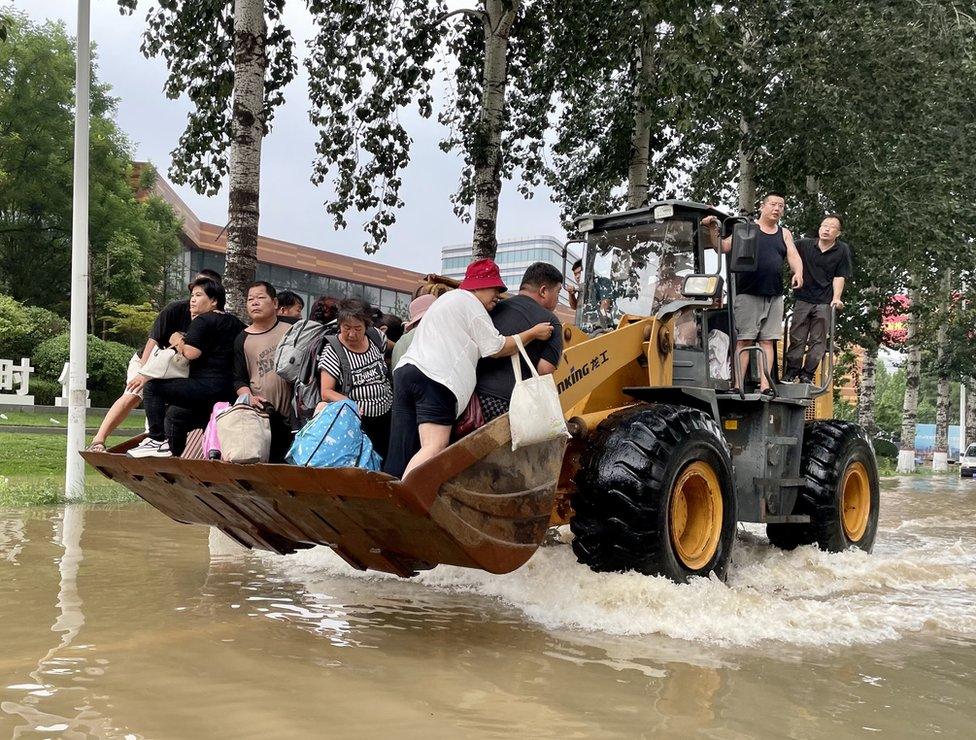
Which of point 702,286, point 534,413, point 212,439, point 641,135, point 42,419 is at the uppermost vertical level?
point 641,135

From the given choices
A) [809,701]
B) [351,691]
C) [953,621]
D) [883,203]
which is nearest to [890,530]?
[953,621]

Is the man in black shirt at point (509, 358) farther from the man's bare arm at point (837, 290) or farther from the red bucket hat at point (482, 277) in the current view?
the man's bare arm at point (837, 290)

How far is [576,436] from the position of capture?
21.7 feet

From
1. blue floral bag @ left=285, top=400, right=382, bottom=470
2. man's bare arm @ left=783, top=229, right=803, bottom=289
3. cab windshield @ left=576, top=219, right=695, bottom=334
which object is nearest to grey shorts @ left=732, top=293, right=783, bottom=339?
man's bare arm @ left=783, top=229, right=803, bottom=289

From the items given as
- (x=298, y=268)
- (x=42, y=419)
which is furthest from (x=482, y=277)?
(x=298, y=268)

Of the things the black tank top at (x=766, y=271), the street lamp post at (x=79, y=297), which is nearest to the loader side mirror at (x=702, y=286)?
the black tank top at (x=766, y=271)

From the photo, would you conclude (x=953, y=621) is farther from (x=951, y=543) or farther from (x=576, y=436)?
(x=951, y=543)

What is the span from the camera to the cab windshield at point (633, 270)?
808 cm

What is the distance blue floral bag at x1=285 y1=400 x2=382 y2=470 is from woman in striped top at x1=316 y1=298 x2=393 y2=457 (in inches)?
17.7

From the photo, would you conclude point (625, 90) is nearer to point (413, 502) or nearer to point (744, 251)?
point (744, 251)

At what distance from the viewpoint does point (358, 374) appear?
6637 mm

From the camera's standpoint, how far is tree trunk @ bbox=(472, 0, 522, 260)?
14.2 m

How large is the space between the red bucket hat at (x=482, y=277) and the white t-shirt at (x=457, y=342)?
0.19 metres

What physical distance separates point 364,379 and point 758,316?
3644mm
